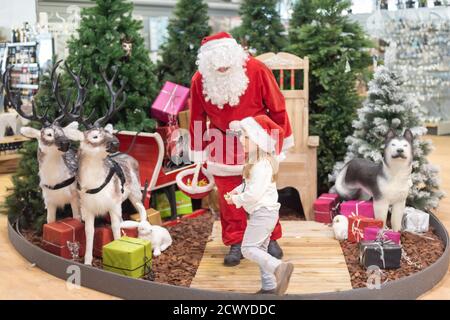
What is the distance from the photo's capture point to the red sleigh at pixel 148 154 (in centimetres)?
434

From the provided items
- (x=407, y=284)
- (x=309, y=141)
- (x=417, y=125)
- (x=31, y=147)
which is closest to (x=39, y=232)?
(x=31, y=147)

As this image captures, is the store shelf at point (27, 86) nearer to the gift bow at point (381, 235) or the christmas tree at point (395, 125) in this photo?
the christmas tree at point (395, 125)

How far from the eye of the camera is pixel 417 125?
4.54m

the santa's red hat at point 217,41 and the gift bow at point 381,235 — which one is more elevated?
the santa's red hat at point 217,41

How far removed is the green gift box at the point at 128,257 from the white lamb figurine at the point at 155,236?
10.9 inches

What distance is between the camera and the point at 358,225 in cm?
401

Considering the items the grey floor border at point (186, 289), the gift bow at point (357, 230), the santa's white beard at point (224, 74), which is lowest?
the grey floor border at point (186, 289)

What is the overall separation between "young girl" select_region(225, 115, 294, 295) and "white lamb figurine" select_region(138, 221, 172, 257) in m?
0.90

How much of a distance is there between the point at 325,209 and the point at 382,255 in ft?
3.41

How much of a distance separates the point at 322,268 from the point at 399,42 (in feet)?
21.4

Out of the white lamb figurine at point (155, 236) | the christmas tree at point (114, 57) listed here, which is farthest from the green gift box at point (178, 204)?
the white lamb figurine at point (155, 236)

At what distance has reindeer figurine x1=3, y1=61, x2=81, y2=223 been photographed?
3676 millimetres

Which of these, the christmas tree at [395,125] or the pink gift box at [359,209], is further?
the christmas tree at [395,125]

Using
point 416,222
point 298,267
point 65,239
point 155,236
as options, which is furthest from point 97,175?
point 416,222
